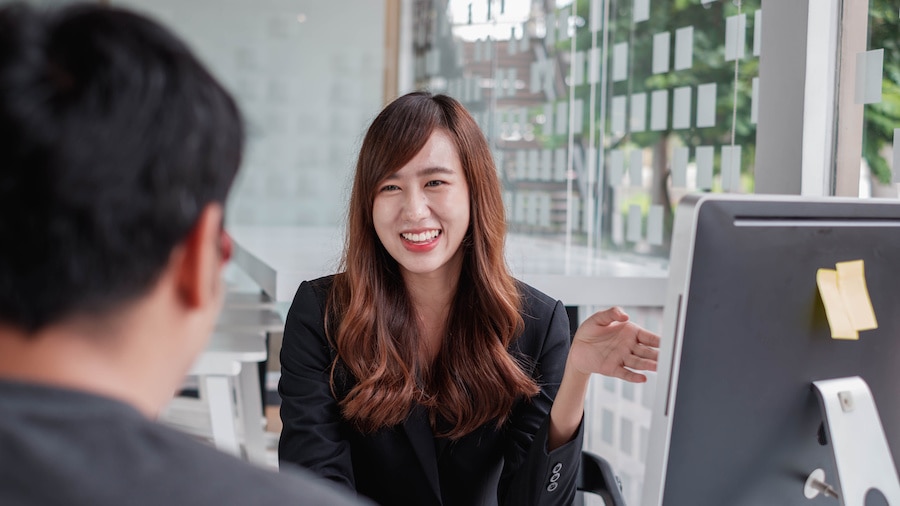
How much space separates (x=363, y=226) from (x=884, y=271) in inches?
32.3

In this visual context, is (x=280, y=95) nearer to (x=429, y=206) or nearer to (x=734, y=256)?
(x=429, y=206)

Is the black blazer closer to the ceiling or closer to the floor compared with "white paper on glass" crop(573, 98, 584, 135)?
closer to the floor

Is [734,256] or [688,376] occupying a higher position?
[734,256]

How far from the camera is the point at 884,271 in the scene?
3.21 ft

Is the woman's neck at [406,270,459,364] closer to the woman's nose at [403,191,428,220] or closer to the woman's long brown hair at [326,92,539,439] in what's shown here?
the woman's long brown hair at [326,92,539,439]

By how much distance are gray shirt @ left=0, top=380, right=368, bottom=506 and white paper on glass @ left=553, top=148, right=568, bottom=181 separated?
2.50 metres

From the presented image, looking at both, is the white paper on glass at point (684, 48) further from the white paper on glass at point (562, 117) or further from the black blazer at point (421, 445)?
the black blazer at point (421, 445)

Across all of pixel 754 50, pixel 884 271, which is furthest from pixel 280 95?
pixel 884 271

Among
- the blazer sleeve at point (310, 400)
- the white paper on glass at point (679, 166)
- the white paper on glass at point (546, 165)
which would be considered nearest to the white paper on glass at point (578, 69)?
the white paper on glass at point (546, 165)

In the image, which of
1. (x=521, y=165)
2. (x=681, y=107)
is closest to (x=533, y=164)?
(x=521, y=165)

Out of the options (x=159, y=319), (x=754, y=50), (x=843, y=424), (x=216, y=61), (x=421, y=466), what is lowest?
(x=421, y=466)

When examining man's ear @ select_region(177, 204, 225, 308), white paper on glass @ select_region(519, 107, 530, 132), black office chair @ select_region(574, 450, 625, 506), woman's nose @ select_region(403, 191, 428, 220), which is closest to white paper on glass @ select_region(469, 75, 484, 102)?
white paper on glass @ select_region(519, 107, 530, 132)

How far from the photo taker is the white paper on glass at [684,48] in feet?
A: 7.03

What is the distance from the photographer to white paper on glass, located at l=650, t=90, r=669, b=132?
2.24m
